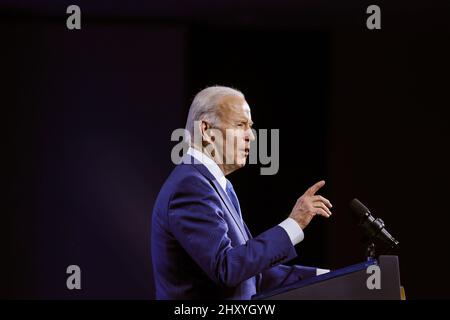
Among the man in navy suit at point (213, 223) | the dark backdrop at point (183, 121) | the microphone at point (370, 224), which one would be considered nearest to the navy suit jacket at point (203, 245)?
the man in navy suit at point (213, 223)

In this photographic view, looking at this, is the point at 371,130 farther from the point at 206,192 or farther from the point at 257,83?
the point at 206,192

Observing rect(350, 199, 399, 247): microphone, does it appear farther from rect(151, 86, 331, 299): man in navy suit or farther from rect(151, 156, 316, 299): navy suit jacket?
rect(151, 156, 316, 299): navy suit jacket

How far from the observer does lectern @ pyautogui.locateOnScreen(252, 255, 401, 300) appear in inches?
55.7

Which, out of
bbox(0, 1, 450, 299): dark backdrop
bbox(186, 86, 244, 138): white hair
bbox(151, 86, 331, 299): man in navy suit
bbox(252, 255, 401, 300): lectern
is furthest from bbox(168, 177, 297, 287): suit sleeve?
bbox(0, 1, 450, 299): dark backdrop

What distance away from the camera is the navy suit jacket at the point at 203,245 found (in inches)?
62.3

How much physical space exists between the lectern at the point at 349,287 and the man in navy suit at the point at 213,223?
16 cm

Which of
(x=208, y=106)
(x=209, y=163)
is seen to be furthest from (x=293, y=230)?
(x=208, y=106)

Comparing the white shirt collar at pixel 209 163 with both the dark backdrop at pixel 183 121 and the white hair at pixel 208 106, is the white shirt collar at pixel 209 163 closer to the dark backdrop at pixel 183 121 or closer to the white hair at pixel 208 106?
the white hair at pixel 208 106

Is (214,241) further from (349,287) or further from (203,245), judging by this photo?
(349,287)

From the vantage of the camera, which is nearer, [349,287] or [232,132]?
[349,287]

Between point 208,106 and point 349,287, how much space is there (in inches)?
30.1

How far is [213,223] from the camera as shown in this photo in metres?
1.63

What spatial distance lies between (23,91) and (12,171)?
540 millimetres

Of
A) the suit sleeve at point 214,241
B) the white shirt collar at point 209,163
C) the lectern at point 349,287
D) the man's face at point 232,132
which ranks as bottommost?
the lectern at point 349,287
